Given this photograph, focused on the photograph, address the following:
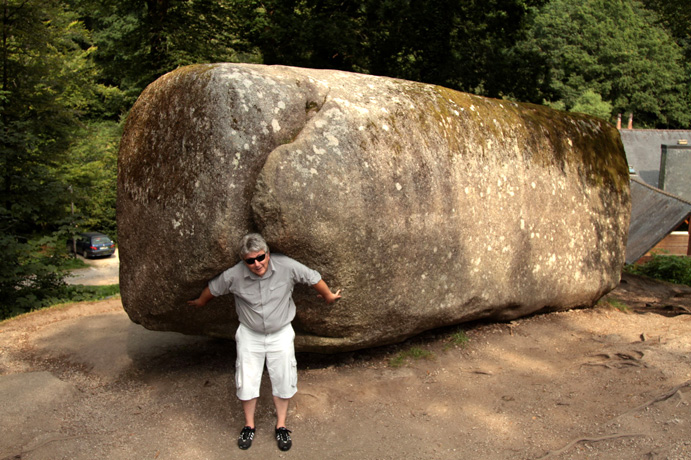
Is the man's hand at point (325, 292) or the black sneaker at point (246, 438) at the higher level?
the man's hand at point (325, 292)

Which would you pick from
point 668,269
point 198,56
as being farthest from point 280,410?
point 668,269

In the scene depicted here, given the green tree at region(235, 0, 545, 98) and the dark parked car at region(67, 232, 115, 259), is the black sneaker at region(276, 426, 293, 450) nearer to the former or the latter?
the green tree at region(235, 0, 545, 98)

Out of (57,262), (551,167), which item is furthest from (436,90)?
(57,262)

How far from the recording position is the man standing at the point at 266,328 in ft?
13.7

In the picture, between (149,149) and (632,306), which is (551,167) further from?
(149,149)

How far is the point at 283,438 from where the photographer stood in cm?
418

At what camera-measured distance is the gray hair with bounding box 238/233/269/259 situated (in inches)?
158

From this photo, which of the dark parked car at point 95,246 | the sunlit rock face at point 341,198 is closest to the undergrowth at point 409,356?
the sunlit rock face at point 341,198

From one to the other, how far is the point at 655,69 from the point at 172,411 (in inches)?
1844

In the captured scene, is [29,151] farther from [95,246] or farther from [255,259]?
[95,246]

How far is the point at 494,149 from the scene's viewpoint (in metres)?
5.76

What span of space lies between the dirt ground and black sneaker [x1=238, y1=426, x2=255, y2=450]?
0.07 meters

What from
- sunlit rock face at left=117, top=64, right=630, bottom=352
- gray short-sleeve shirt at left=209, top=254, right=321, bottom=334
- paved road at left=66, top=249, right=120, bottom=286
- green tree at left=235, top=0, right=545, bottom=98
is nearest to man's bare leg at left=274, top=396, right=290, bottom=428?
gray short-sleeve shirt at left=209, top=254, right=321, bottom=334

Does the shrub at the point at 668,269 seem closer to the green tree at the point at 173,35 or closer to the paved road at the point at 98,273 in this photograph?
the green tree at the point at 173,35
